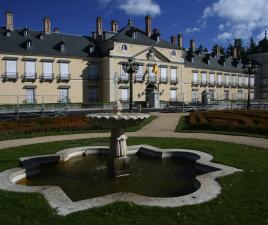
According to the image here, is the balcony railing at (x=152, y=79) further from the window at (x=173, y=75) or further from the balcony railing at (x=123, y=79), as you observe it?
the balcony railing at (x=123, y=79)

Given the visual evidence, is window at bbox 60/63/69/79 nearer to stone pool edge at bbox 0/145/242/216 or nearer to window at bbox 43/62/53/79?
window at bbox 43/62/53/79

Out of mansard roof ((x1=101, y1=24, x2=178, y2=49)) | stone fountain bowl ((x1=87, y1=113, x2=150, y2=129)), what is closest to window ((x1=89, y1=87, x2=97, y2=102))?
mansard roof ((x1=101, y1=24, x2=178, y2=49))

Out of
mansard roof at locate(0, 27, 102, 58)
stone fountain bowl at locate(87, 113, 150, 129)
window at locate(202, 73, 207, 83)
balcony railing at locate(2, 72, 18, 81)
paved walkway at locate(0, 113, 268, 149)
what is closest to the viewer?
stone fountain bowl at locate(87, 113, 150, 129)

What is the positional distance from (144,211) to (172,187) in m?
2.15

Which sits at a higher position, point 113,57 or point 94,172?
point 113,57

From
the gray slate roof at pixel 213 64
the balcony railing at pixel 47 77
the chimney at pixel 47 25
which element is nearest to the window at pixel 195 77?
the gray slate roof at pixel 213 64

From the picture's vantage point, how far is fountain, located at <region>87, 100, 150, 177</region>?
7973mm

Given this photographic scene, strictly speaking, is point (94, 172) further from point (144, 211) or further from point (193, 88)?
point (193, 88)

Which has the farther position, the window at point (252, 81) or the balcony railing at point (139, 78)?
the window at point (252, 81)

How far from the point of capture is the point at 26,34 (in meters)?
38.8

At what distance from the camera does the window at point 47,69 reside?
38531 millimetres

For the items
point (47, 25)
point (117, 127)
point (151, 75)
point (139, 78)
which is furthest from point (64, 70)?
point (117, 127)

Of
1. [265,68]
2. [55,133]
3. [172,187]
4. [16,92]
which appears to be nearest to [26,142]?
[55,133]

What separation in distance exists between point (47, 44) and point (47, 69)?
339 cm
